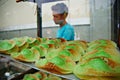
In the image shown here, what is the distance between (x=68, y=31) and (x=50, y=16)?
6.7 inches

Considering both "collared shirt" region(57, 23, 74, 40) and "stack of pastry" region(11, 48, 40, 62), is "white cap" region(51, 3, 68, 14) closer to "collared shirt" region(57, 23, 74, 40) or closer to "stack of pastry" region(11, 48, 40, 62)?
"collared shirt" region(57, 23, 74, 40)

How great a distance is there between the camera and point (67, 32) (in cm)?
101

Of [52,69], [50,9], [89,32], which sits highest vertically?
[50,9]

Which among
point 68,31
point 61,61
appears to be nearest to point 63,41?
point 68,31

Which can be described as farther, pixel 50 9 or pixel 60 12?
pixel 50 9

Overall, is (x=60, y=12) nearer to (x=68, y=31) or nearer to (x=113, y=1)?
(x=68, y=31)

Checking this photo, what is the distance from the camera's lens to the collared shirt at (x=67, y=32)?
993mm

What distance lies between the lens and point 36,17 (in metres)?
1.16

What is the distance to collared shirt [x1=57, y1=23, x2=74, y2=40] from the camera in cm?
99

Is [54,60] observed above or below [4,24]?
below

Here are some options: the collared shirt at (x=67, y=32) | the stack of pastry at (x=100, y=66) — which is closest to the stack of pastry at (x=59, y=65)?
the stack of pastry at (x=100, y=66)

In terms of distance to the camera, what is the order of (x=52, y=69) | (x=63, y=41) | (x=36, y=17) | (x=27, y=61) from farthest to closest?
(x=36, y=17), (x=63, y=41), (x=27, y=61), (x=52, y=69)

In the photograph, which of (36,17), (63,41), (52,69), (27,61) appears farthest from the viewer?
(36,17)

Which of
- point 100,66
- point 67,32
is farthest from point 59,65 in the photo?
point 67,32
